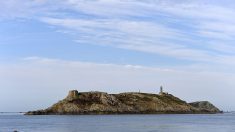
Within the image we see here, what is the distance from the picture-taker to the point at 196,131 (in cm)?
9669

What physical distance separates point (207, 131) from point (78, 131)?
26.9m

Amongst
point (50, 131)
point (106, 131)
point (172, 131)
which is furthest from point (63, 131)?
point (172, 131)

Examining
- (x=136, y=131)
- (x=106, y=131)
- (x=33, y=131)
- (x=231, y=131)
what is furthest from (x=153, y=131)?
(x=33, y=131)

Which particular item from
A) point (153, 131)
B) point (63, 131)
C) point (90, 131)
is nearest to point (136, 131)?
point (153, 131)

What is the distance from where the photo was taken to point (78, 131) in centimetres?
9906

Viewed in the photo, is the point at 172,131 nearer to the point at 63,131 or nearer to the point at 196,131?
the point at 196,131

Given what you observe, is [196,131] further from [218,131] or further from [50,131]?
[50,131]

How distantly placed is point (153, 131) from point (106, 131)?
384 inches

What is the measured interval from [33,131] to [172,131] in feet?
96.7

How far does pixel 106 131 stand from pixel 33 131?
1593 cm

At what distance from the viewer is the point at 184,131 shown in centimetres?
9662

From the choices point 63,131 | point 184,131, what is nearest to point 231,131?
point 184,131

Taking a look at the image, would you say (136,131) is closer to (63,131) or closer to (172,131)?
(172,131)

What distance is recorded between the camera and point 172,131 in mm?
97812
